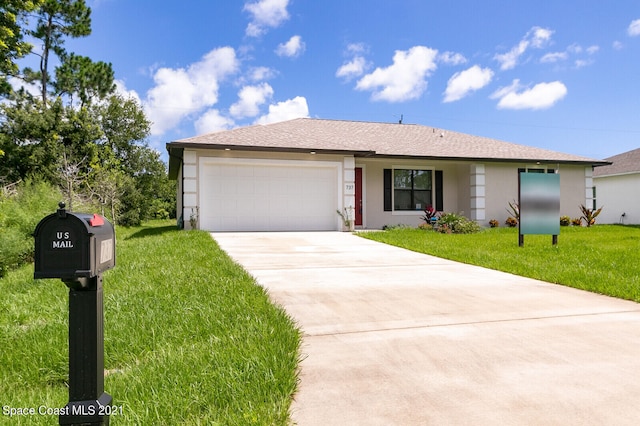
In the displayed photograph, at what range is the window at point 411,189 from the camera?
16359 millimetres

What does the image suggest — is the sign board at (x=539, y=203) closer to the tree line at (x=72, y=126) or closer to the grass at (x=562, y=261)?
the grass at (x=562, y=261)

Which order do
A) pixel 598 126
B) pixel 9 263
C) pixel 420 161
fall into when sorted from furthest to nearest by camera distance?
pixel 598 126 < pixel 420 161 < pixel 9 263

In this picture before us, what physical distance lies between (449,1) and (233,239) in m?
11.6

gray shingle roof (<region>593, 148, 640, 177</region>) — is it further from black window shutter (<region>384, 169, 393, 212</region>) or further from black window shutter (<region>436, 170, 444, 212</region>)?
black window shutter (<region>384, 169, 393, 212</region>)

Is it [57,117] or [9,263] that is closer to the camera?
[9,263]

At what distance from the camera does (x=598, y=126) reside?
119 feet

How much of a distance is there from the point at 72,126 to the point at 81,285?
2621cm

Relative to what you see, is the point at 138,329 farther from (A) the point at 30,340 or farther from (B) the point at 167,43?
(B) the point at 167,43

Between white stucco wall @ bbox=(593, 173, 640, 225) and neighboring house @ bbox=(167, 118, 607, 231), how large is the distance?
22.7 feet

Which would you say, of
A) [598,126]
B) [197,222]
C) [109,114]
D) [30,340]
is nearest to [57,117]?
[109,114]

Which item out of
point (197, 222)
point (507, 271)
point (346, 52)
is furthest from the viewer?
point (346, 52)

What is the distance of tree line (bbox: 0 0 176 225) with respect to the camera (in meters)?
21.2

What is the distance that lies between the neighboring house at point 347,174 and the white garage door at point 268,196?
34 millimetres

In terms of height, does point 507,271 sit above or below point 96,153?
below
